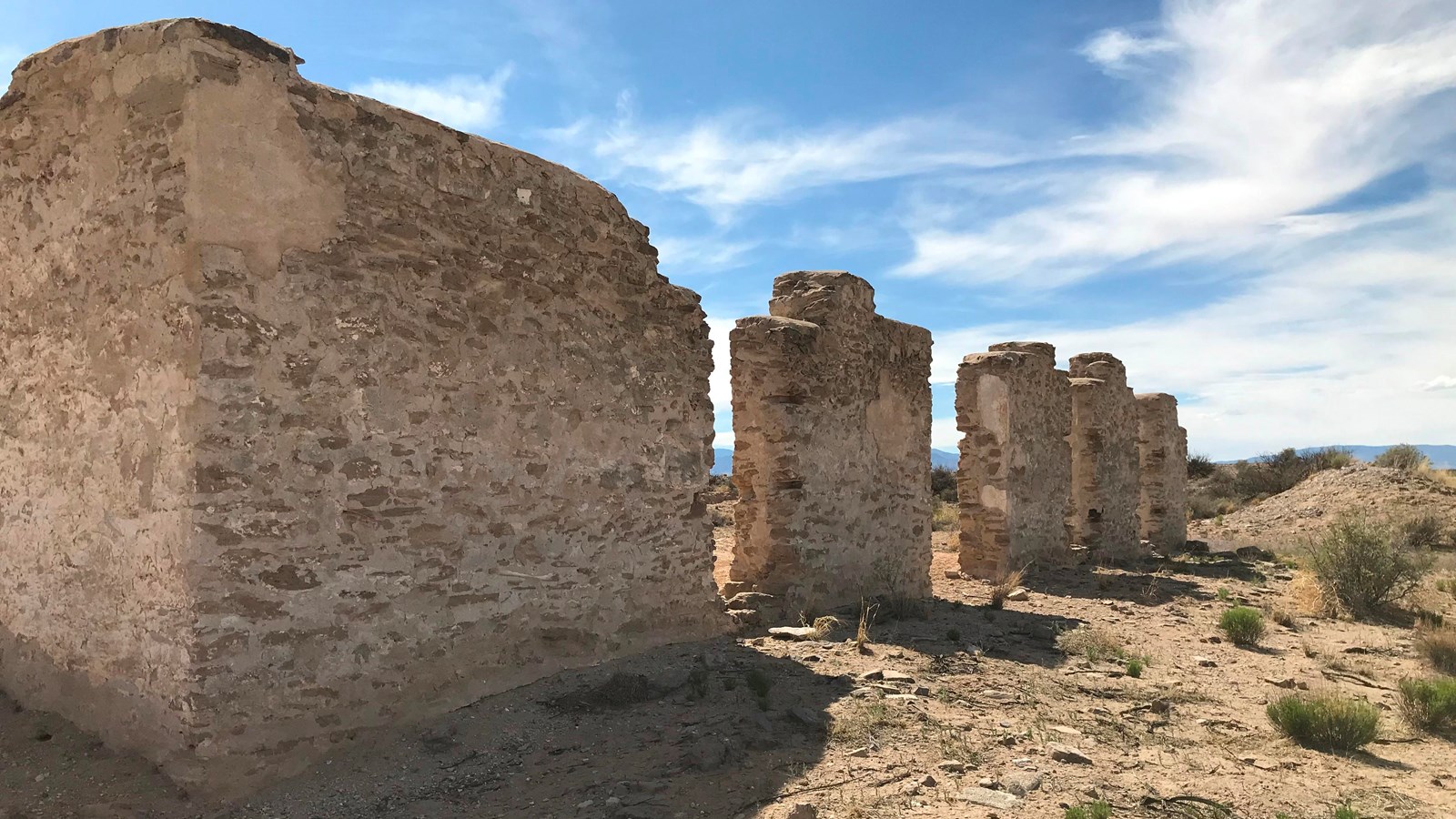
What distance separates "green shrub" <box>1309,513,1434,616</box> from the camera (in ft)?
32.7

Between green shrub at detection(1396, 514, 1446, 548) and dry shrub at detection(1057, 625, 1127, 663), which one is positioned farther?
green shrub at detection(1396, 514, 1446, 548)

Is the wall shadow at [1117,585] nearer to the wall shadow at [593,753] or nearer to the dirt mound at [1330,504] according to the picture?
the dirt mound at [1330,504]

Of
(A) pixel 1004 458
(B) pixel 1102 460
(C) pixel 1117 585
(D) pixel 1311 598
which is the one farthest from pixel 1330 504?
(A) pixel 1004 458

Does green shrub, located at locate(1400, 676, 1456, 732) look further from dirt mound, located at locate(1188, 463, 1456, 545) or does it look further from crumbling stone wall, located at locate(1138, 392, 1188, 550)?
dirt mound, located at locate(1188, 463, 1456, 545)

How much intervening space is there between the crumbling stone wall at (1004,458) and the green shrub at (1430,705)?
581 cm

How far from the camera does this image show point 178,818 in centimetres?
379

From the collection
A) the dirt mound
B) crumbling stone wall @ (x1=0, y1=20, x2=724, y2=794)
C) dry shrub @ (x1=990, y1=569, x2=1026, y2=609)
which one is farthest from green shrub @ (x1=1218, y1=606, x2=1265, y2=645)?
the dirt mound

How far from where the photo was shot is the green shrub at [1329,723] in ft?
17.2

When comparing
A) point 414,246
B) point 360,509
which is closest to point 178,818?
point 360,509

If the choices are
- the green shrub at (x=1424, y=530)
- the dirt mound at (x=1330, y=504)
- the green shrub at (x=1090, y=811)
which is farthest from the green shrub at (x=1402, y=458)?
the green shrub at (x=1090, y=811)

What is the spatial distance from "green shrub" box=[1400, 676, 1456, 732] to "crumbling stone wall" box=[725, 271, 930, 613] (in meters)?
4.16

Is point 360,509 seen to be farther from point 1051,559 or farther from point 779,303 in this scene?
point 1051,559

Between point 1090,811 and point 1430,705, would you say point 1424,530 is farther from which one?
point 1090,811

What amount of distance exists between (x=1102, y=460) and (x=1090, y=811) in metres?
11.4
